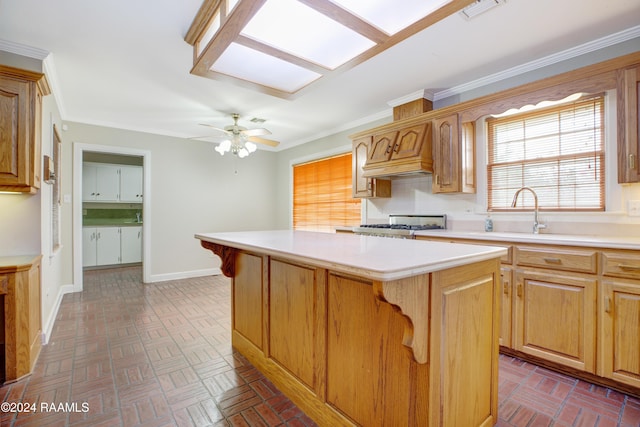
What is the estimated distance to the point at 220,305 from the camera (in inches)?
148

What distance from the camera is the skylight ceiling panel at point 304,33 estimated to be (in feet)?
5.03

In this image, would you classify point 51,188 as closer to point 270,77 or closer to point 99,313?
point 99,313

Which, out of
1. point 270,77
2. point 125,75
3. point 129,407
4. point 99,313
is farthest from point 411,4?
point 99,313

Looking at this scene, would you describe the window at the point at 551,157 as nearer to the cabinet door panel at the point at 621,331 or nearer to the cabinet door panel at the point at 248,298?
the cabinet door panel at the point at 621,331

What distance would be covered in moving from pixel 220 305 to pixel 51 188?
7.29 ft

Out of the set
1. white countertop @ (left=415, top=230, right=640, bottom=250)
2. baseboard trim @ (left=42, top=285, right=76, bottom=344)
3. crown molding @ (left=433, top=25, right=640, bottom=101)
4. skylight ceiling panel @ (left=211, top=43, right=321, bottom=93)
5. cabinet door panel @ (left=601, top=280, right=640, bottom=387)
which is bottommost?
baseboard trim @ (left=42, top=285, right=76, bottom=344)

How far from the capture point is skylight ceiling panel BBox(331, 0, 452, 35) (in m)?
1.42

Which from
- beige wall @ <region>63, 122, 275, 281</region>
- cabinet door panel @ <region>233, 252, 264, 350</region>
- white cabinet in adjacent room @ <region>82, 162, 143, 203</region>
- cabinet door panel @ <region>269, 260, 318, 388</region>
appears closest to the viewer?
cabinet door panel @ <region>269, 260, 318, 388</region>

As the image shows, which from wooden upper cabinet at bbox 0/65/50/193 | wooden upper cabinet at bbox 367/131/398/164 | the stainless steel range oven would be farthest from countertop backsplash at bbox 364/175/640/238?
wooden upper cabinet at bbox 0/65/50/193

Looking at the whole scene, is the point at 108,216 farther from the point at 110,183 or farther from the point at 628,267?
the point at 628,267

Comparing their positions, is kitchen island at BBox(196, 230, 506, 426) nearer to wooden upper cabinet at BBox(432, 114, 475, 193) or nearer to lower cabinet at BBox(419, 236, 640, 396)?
lower cabinet at BBox(419, 236, 640, 396)

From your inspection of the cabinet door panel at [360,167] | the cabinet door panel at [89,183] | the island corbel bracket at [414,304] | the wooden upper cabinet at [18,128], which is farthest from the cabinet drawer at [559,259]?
the cabinet door panel at [89,183]

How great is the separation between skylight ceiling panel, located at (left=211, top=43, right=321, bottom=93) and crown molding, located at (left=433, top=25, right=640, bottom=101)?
6.36 feet

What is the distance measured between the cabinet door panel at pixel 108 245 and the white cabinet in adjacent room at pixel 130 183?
0.69 meters
